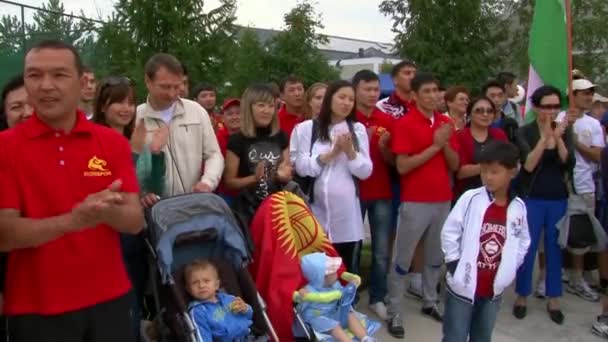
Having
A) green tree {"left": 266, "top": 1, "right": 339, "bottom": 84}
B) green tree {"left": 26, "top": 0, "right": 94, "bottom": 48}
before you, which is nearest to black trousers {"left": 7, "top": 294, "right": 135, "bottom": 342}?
green tree {"left": 26, "top": 0, "right": 94, "bottom": 48}

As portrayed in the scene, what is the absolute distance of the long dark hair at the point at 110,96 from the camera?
402 cm

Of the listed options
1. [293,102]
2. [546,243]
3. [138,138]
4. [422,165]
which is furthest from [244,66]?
[138,138]

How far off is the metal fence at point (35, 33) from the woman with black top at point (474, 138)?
588cm

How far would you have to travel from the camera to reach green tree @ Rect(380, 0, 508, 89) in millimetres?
17656

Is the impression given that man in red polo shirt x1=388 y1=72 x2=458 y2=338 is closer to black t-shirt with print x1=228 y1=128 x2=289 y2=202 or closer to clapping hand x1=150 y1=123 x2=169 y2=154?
black t-shirt with print x1=228 y1=128 x2=289 y2=202

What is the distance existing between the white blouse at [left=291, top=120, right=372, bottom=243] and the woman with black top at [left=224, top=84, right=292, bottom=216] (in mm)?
247

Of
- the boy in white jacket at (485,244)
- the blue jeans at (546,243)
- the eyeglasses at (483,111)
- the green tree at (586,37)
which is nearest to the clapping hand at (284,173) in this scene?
the boy in white jacket at (485,244)

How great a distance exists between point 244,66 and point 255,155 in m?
5.42

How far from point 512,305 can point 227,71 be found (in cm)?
434

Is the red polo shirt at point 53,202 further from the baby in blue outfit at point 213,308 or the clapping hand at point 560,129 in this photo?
the clapping hand at point 560,129

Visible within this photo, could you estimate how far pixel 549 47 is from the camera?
611 centimetres

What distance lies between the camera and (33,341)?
260 cm

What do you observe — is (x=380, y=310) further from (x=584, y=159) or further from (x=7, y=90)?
(x=7, y=90)

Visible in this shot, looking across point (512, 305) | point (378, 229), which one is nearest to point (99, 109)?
point (378, 229)
